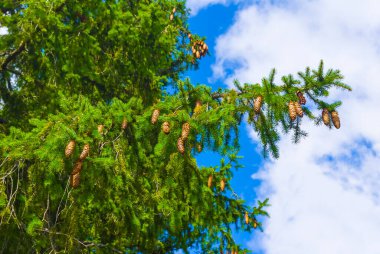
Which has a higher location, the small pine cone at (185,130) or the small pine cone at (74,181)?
the small pine cone at (185,130)

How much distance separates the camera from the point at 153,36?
8.01m

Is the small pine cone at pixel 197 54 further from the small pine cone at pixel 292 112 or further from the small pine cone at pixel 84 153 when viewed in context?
the small pine cone at pixel 84 153

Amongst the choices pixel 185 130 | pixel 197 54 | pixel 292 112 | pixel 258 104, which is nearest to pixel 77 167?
pixel 185 130

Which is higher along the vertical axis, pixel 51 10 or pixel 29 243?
pixel 51 10

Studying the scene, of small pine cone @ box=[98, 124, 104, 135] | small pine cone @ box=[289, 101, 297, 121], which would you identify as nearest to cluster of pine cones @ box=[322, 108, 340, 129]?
small pine cone @ box=[289, 101, 297, 121]

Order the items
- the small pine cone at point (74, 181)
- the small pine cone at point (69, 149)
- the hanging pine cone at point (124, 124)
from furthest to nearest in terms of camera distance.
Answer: the hanging pine cone at point (124, 124) < the small pine cone at point (69, 149) < the small pine cone at point (74, 181)

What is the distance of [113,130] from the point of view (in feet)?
14.3

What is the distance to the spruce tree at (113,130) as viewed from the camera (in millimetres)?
3766

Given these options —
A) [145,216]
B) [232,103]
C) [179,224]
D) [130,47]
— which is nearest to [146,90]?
[130,47]

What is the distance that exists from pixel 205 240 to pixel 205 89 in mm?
5240

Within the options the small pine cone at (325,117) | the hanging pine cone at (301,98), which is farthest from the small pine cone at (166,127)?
the small pine cone at (325,117)

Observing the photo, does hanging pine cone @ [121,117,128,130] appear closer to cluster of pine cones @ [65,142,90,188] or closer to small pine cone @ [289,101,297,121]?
cluster of pine cones @ [65,142,90,188]

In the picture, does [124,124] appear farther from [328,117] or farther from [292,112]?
[328,117]

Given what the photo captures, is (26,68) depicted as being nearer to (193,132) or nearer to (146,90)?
(146,90)
